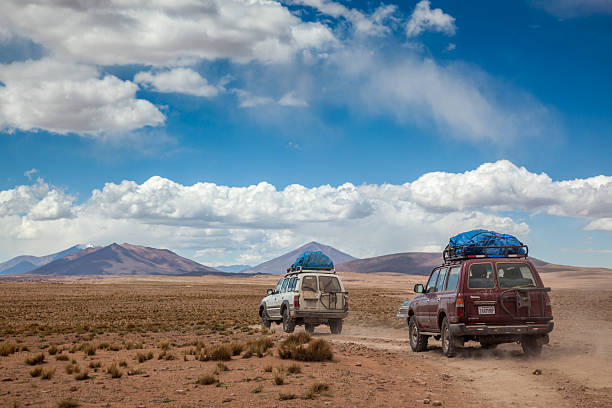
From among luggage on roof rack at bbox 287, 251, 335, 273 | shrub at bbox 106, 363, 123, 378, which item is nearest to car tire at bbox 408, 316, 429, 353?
luggage on roof rack at bbox 287, 251, 335, 273

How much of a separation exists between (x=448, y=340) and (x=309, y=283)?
307 inches

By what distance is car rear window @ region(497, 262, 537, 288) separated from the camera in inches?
535

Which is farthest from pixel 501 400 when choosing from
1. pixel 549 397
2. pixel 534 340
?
pixel 534 340

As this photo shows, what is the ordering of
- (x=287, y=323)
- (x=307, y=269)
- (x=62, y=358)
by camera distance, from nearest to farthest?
1. (x=62, y=358)
2. (x=287, y=323)
3. (x=307, y=269)

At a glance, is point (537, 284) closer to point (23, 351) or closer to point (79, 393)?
point (79, 393)

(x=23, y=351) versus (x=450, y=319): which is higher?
(x=450, y=319)

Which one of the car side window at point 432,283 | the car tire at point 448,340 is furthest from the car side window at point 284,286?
the car tire at point 448,340

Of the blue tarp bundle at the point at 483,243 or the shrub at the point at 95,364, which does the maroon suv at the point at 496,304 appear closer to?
the blue tarp bundle at the point at 483,243

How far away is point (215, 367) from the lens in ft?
40.8

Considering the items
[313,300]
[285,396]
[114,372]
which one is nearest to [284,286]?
[313,300]

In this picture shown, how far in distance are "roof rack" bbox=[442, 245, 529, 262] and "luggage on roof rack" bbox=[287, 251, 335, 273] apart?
26.2 ft

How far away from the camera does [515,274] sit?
1374 cm

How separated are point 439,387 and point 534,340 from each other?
477 centimetres

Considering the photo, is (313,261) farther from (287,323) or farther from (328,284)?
(287,323)
